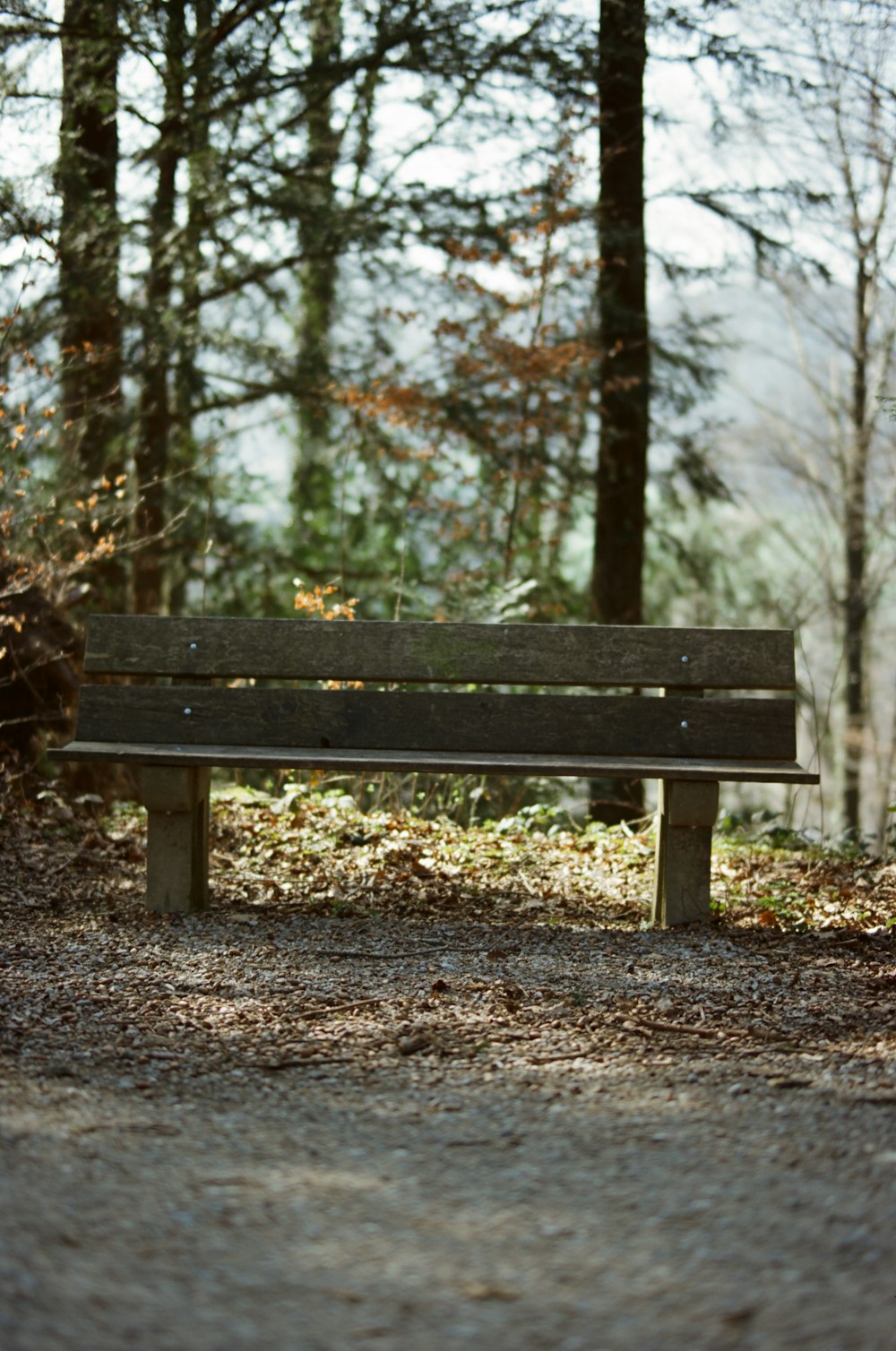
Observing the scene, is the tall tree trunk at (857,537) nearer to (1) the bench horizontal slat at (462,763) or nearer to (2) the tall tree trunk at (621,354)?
(2) the tall tree trunk at (621,354)

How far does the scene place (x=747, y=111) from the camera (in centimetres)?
903

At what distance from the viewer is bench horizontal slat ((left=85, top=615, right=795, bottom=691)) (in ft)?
14.5

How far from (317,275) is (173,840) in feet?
23.8

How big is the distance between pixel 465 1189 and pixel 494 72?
838 cm

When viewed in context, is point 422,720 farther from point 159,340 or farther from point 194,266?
point 194,266

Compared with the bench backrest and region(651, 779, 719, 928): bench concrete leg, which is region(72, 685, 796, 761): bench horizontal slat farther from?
region(651, 779, 719, 928): bench concrete leg

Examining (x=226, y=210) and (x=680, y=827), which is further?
(x=226, y=210)

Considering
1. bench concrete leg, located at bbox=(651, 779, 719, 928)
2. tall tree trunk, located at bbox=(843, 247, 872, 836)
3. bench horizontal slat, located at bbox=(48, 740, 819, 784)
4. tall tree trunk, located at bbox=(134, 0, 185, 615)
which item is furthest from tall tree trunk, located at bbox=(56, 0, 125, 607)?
tall tree trunk, located at bbox=(843, 247, 872, 836)

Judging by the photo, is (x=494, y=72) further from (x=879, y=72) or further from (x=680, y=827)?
(x=680, y=827)

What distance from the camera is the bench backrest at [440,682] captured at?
440 centimetres

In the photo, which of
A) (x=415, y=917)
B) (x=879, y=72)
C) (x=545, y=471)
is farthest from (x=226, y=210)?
(x=415, y=917)

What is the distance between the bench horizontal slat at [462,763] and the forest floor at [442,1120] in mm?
565

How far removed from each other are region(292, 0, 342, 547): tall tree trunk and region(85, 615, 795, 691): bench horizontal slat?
5.51 m

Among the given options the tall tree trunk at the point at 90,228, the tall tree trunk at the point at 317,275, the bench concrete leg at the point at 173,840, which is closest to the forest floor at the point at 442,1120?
the bench concrete leg at the point at 173,840
